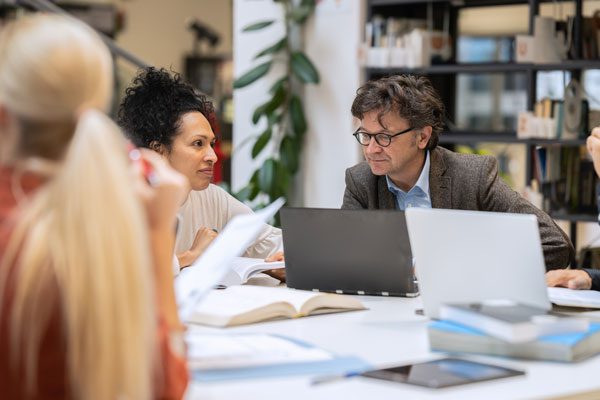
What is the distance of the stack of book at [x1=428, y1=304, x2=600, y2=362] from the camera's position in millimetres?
2020

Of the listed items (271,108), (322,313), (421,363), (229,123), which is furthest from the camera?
(229,123)

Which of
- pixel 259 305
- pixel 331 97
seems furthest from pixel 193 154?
pixel 331 97

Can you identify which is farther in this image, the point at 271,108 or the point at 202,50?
the point at 202,50

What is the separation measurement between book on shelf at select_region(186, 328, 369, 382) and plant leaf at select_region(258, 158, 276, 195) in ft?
12.9

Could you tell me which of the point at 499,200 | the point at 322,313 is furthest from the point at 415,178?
the point at 322,313

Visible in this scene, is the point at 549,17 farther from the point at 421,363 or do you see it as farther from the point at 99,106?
the point at 99,106

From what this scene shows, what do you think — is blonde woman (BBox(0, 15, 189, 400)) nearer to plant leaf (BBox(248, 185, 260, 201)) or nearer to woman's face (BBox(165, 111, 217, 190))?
woman's face (BBox(165, 111, 217, 190))

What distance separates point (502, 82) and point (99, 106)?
7301 millimetres

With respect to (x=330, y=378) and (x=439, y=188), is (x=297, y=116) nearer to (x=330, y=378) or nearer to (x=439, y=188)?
(x=439, y=188)

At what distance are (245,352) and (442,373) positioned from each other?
368 millimetres

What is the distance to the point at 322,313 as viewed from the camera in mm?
2545

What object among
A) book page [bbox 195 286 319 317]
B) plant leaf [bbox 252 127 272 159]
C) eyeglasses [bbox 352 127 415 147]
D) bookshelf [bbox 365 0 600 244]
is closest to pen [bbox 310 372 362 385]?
book page [bbox 195 286 319 317]

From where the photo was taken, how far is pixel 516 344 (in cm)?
208

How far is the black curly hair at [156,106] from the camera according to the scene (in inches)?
135
